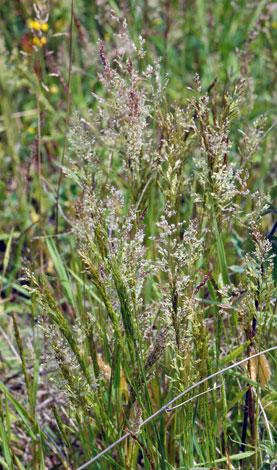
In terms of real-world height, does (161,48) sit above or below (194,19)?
below

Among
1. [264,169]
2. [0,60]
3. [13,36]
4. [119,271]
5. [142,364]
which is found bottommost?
[142,364]

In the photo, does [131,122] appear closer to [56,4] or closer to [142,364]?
[142,364]

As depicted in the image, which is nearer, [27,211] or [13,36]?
[27,211]

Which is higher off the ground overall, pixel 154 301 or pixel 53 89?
pixel 53 89

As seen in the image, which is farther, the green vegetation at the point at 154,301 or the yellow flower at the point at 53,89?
the yellow flower at the point at 53,89

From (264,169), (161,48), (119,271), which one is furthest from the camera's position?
(161,48)

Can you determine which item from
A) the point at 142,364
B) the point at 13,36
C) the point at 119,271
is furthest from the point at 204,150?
the point at 13,36

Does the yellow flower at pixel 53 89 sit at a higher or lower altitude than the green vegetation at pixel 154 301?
higher

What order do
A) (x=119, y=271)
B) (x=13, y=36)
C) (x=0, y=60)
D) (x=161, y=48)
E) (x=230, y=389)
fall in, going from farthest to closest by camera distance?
(x=13, y=36) → (x=161, y=48) → (x=0, y=60) → (x=230, y=389) → (x=119, y=271)

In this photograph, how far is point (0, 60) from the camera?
263 cm

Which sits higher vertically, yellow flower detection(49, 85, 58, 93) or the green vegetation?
yellow flower detection(49, 85, 58, 93)

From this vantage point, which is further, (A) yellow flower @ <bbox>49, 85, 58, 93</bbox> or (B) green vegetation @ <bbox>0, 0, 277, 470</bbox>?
(A) yellow flower @ <bbox>49, 85, 58, 93</bbox>

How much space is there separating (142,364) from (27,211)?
61.7 inches

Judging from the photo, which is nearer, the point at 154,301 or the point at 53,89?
the point at 154,301
